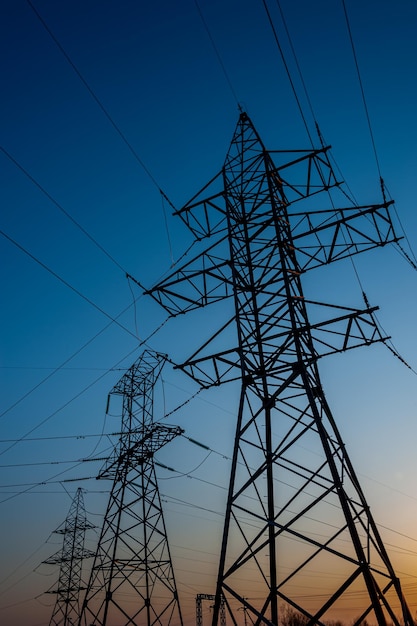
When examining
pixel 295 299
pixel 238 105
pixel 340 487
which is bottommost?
pixel 340 487

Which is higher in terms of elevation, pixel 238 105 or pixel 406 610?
pixel 238 105

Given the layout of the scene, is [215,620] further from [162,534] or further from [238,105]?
[238,105]

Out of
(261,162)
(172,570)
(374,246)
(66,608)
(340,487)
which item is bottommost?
(66,608)

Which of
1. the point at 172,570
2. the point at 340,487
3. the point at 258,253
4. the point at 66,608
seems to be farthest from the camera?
the point at 66,608

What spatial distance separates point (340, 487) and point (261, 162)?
8.76 m

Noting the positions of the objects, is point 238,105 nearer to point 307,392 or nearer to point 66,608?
point 307,392

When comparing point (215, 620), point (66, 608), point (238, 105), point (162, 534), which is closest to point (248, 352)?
point (215, 620)

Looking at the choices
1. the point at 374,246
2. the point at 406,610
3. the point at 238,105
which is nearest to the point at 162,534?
the point at 406,610

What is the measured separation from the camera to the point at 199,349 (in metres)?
9.41

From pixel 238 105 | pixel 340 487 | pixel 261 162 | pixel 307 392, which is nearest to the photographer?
pixel 340 487

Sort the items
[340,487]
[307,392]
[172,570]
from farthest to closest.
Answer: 1. [172,570]
2. [307,392]
3. [340,487]

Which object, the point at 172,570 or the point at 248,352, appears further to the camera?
the point at 172,570

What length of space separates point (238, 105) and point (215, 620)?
13.5m

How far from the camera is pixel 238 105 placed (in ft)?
42.4
